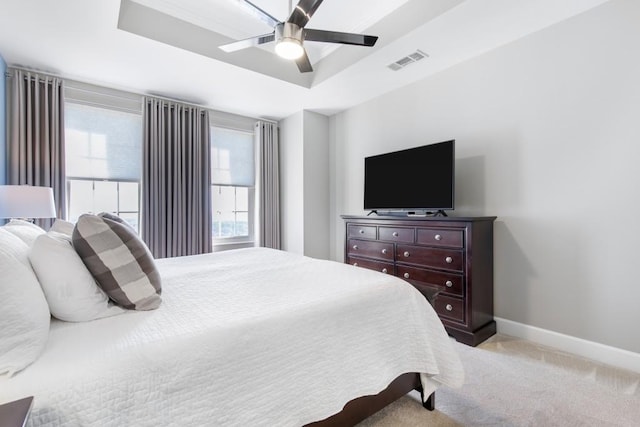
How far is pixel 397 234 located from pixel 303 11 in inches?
80.9

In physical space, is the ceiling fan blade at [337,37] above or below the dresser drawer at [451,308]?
above

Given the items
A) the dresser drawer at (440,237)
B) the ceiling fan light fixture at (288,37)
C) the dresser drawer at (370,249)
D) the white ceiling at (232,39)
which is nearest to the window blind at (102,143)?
the white ceiling at (232,39)

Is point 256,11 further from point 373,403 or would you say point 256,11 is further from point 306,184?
point 306,184

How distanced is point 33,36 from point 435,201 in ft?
12.4

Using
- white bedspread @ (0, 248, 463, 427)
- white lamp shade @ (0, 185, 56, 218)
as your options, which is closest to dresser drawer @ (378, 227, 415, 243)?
white bedspread @ (0, 248, 463, 427)

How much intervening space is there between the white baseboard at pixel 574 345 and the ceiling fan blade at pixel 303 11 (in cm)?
295

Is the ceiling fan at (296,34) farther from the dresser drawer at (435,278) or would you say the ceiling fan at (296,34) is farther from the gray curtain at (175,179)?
the gray curtain at (175,179)

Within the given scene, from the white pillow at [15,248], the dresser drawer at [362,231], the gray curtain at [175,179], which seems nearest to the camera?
the white pillow at [15,248]

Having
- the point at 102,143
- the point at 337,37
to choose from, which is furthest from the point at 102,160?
the point at 337,37

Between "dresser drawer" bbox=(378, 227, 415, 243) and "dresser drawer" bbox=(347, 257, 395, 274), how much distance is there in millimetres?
274

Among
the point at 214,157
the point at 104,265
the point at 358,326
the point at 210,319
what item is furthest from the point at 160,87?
the point at 358,326

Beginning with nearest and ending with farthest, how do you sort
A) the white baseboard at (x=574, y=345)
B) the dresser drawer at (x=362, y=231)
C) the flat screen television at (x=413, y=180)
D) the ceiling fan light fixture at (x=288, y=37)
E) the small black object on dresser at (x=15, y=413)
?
the small black object on dresser at (x=15, y=413)
the ceiling fan light fixture at (x=288, y=37)
the white baseboard at (x=574, y=345)
the flat screen television at (x=413, y=180)
the dresser drawer at (x=362, y=231)

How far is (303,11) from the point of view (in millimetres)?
1826

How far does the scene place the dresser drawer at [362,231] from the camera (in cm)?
320
